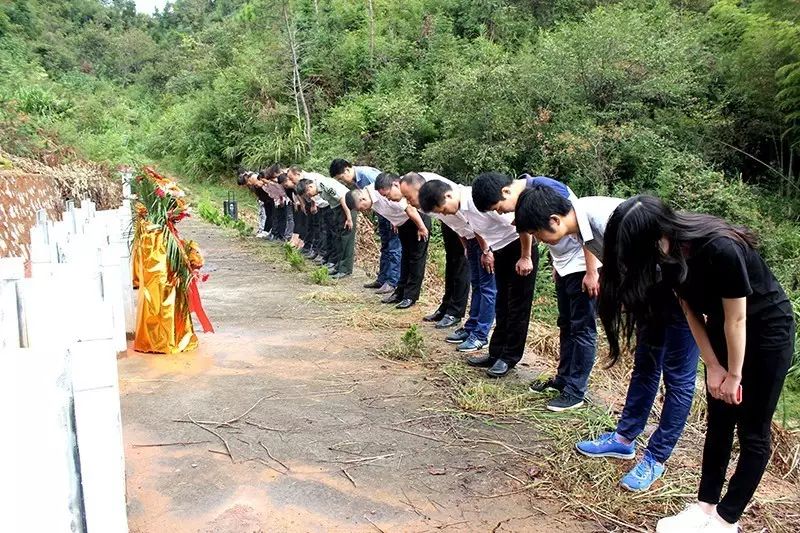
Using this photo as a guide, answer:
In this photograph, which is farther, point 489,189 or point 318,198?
point 318,198

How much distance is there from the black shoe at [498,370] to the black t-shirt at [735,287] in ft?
7.06

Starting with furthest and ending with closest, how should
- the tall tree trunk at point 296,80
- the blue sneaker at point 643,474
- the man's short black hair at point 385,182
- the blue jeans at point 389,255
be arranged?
the tall tree trunk at point 296,80
the blue jeans at point 389,255
the man's short black hair at point 385,182
the blue sneaker at point 643,474

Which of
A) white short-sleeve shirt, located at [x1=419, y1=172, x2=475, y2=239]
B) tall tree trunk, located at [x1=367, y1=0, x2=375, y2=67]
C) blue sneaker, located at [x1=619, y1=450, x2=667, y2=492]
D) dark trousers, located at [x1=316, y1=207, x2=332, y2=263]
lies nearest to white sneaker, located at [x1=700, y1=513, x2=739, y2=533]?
blue sneaker, located at [x1=619, y1=450, x2=667, y2=492]

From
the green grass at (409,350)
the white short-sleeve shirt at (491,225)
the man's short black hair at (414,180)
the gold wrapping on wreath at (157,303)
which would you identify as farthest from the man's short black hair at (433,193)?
the gold wrapping on wreath at (157,303)

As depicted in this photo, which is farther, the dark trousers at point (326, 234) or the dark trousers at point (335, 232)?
the dark trousers at point (326, 234)

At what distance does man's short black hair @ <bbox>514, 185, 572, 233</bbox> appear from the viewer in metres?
3.31

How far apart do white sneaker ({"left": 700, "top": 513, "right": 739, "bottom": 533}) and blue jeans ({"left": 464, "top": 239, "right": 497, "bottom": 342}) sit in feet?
9.14

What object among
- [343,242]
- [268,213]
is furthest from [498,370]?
[268,213]

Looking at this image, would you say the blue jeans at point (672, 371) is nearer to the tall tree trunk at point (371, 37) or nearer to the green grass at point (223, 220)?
the green grass at point (223, 220)

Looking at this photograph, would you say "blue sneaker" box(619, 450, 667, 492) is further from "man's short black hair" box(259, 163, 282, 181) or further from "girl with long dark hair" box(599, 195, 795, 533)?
"man's short black hair" box(259, 163, 282, 181)

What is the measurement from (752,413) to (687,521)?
0.55m

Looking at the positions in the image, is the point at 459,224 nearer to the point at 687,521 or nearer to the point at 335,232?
the point at 687,521

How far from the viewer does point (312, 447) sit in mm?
3350

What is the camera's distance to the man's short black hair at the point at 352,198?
24.6 feet
